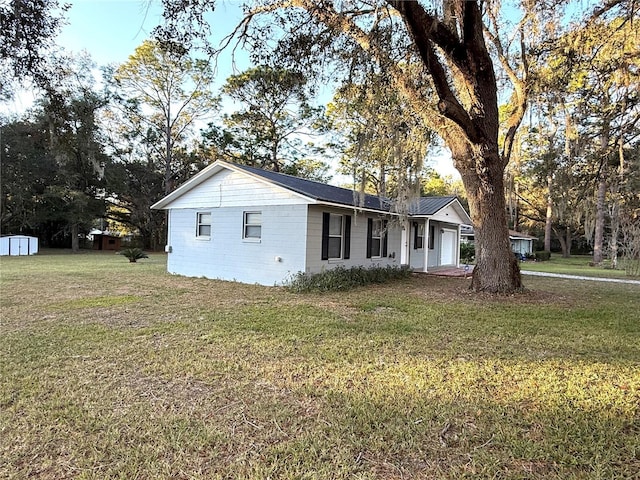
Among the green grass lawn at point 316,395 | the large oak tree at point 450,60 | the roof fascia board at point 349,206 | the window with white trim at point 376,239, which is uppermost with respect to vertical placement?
the large oak tree at point 450,60


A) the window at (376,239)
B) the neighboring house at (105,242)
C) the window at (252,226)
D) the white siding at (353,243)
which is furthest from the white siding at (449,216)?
the neighboring house at (105,242)

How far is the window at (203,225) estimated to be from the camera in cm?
1165

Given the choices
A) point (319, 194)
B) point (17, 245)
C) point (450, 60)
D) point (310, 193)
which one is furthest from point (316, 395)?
point (17, 245)

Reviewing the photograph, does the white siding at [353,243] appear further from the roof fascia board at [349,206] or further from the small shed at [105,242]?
the small shed at [105,242]

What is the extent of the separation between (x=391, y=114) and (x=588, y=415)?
6.83m

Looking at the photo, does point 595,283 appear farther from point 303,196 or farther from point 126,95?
point 126,95

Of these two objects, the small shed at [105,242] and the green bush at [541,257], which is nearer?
the green bush at [541,257]

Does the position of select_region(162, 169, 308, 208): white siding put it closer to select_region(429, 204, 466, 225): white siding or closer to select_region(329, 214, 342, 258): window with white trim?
select_region(329, 214, 342, 258): window with white trim

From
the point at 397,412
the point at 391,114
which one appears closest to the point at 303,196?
the point at 391,114

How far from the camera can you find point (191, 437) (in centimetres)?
248

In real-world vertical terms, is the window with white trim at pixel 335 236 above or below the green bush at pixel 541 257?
above

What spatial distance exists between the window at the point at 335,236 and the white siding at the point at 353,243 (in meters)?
0.13

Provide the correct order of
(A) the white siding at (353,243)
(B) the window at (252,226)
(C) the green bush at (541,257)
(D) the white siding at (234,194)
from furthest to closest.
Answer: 1. (C) the green bush at (541,257)
2. (B) the window at (252,226)
3. (D) the white siding at (234,194)
4. (A) the white siding at (353,243)

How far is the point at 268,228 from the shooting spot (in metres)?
10.2
